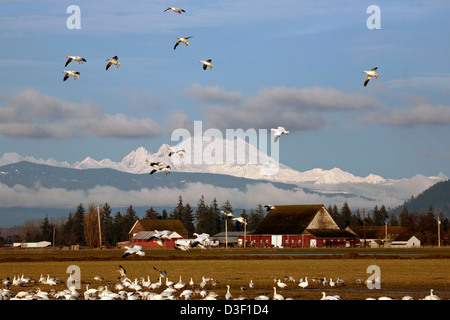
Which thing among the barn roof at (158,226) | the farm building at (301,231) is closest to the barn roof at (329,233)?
the farm building at (301,231)

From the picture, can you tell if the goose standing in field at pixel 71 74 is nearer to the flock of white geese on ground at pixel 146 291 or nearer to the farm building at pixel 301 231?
the flock of white geese on ground at pixel 146 291

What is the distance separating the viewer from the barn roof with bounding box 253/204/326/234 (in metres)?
167

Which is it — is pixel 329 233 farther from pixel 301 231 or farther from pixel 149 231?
pixel 149 231

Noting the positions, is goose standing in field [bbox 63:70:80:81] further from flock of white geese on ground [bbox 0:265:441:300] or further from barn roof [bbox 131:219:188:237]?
barn roof [bbox 131:219:188:237]

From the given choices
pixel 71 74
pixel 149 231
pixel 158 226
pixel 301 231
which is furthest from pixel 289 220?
pixel 71 74

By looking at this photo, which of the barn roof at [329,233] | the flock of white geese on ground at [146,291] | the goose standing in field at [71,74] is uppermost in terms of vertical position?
the goose standing in field at [71,74]

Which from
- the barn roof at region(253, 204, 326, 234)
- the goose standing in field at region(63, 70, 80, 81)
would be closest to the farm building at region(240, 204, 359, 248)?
the barn roof at region(253, 204, 326, 234)

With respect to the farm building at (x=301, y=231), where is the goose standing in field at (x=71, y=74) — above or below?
above

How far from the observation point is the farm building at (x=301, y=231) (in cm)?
16262

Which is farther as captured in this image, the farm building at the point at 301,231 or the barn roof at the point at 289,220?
the barn roof at the point at 289,220
